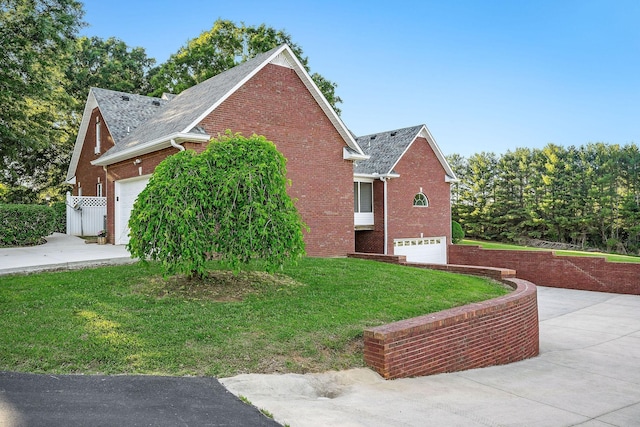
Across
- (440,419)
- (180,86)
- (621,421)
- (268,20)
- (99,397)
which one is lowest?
(621,421)

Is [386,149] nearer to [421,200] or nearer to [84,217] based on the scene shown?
[421,200]

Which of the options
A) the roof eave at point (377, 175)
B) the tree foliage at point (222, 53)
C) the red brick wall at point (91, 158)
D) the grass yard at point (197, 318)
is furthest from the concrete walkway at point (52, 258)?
the tree foliage at point (222, 53)

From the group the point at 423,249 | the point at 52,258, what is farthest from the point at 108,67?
the point at 423,249

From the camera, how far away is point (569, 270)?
762 inches

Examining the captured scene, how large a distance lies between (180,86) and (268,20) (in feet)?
23.4

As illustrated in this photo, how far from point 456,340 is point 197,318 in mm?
3891

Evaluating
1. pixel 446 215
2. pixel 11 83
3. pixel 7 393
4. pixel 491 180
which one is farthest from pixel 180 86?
pixel 491 180

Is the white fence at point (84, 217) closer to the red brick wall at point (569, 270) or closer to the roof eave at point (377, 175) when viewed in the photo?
the roof eave at point (377, 175)

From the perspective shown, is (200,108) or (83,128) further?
(83,128)

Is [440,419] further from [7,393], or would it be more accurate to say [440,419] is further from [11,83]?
[11,83]

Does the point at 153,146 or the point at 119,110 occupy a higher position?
the point at 119,110

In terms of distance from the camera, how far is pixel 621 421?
17.5 ft

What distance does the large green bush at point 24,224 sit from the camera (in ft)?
50.3

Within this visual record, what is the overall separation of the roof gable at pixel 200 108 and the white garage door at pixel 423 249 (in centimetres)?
678
